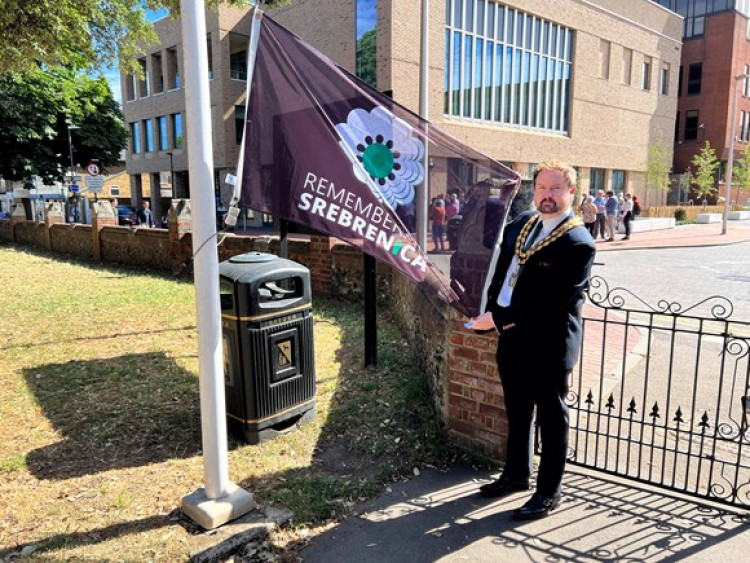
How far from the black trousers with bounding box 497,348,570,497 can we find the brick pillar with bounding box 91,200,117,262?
48.5ft

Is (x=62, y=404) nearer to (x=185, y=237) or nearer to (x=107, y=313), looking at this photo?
(x=107, y=313)

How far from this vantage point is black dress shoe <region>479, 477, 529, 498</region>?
334 centimetres

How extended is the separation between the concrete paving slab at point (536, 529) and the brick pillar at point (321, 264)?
5.87 meters

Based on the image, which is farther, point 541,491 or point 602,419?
point 602,419

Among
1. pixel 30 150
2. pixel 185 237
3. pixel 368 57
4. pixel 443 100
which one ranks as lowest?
pixel 185 237

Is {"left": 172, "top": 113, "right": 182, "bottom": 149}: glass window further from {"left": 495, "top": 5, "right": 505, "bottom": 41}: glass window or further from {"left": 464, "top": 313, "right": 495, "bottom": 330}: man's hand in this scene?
{"left": 464, "top": 313, "right": 495, "bottom": 330}: man's hand

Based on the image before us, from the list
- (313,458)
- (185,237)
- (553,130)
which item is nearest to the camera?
(313,458)

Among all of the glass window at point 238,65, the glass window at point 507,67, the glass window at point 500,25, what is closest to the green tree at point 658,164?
the glass window at point 507,67

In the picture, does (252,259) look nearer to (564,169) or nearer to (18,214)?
(564,169)

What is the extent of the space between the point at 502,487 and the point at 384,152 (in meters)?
2.16

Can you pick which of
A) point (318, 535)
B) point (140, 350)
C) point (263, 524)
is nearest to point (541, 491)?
point (318, 535)

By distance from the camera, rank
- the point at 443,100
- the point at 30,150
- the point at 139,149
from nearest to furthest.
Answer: the point at 30,150, the point at 443,100, the point at 139,149

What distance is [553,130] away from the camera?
109ft

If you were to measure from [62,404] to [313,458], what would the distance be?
8.03 ft
